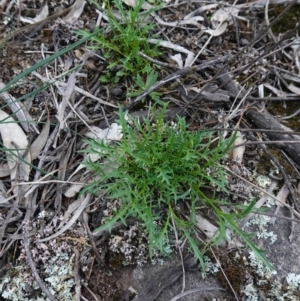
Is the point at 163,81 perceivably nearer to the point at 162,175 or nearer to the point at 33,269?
the point at 162,175

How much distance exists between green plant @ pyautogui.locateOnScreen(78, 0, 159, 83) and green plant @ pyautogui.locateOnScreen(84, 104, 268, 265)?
0.37 m

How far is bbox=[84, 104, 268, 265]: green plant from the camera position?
5.84ft

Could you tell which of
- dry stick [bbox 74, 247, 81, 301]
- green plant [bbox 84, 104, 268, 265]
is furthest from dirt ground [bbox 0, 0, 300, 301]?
green plant [bbox 84, 104, 268, 265]

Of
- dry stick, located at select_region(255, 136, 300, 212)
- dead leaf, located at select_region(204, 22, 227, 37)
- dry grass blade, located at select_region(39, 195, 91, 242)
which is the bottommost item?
dry stick, located at select_region(255, 136, 300, 212)

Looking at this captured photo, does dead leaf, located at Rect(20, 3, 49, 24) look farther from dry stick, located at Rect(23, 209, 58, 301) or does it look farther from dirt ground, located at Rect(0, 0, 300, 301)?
dry stick, located at Rect(23, 209, 58, 301)

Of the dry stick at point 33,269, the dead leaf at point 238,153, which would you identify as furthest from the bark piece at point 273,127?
the dry stick at point 33,269

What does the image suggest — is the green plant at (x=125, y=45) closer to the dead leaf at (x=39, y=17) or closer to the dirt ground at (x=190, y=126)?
the dirt ground at (x=190, y=126)

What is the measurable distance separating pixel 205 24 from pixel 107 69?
0.62 m

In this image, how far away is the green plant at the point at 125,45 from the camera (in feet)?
6.92

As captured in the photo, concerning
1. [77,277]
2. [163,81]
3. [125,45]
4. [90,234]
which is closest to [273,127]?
[163,81]

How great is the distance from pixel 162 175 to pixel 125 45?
2.51ft

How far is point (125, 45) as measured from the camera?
6.99 feet

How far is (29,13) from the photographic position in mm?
2375

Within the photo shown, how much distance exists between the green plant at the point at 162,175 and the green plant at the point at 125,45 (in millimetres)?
368
